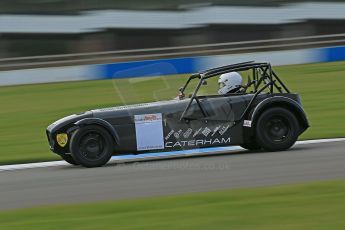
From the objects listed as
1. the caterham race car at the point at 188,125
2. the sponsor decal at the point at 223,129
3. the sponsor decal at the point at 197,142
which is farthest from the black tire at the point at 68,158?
the sponsor decal at the point at 223,129

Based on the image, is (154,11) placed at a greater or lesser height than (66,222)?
greater

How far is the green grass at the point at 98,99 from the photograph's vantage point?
948cm

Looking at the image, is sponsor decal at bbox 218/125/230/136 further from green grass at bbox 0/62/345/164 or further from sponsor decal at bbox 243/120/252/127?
green grass at bbox 0/62/345/164

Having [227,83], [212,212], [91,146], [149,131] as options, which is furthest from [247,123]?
[212,212]

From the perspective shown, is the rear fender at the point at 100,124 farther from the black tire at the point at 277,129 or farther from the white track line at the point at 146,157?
the black tire at the point at 277,129

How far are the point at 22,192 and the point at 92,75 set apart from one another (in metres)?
14.3

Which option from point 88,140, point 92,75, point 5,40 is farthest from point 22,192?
point 5,40

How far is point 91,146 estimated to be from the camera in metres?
9.02

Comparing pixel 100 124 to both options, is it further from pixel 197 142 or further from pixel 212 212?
pixel 212 212

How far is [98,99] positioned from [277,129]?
8.85m

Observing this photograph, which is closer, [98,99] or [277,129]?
[277,129]

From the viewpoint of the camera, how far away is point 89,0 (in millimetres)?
31422

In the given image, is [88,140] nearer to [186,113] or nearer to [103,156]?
[103,156]

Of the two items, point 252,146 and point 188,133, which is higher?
point 188,133
